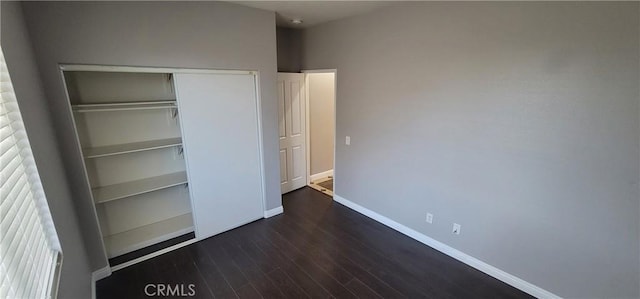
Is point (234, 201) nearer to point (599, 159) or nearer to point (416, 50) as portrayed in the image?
point (416, 50)

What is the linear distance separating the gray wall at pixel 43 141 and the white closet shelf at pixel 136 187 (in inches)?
18.2

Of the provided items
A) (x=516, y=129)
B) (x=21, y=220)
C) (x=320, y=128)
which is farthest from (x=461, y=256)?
(x=21, y=220)

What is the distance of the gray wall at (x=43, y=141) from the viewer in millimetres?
1479

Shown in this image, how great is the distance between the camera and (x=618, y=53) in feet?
5.57

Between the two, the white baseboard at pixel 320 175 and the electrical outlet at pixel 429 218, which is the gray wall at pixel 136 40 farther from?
the electrical outlet at pixel 429 218

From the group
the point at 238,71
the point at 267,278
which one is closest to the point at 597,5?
the point at 238,71

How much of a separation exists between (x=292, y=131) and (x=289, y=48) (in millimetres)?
1277

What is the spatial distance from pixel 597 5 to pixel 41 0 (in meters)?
3.76

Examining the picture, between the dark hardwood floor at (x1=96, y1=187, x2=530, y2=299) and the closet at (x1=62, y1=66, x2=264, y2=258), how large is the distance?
0.39 m

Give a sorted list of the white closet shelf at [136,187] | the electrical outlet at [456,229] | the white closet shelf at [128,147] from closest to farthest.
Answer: the white closet shelf at [128,147]
the white closet shelf at [136,187]
the electrical outlet at [456,229]

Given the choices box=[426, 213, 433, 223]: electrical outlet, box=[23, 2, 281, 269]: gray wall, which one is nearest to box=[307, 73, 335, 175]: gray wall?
box=[23, 2, 281, 269]: gray wall

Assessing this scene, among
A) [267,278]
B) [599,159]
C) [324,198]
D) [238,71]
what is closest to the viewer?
[599,159]

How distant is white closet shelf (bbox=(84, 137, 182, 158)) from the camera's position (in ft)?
8.14

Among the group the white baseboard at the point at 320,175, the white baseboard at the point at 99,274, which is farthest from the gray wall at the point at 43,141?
the white baseboard at the point at 320,175
